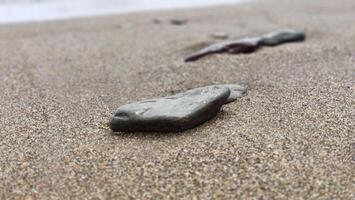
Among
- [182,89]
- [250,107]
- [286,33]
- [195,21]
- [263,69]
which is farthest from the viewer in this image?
[195,21]

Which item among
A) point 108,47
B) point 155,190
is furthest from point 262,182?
point 108,47

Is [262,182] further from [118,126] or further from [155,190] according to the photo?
[118,126]

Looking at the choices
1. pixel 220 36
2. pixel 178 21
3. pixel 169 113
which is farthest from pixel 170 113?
pixel 178 21

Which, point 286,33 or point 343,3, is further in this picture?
point 343,3

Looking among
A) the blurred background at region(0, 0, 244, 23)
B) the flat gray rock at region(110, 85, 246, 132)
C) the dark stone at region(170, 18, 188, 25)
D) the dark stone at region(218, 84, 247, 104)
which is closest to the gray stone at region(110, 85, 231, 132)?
the flat gray rock at region(110, 85, 246, 132)

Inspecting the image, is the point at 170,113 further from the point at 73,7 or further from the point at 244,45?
the point at 73,7
